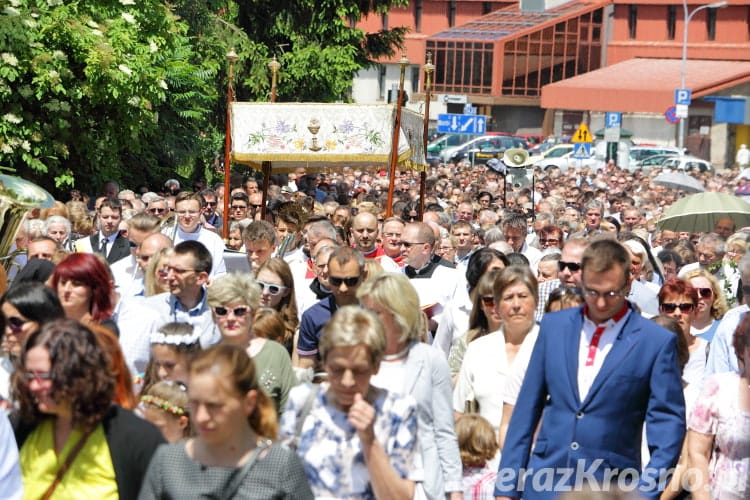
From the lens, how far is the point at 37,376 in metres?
4.55

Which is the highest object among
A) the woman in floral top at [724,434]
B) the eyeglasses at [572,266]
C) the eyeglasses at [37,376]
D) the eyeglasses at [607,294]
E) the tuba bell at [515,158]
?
the tuba bell at [515,158]

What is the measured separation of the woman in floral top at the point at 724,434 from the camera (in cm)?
532

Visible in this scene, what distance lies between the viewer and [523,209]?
22.1 m

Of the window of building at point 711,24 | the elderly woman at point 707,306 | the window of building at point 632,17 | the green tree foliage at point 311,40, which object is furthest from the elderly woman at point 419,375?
the window of building at point 632,17

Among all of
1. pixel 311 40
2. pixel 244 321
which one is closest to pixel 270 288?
pixel 244 321

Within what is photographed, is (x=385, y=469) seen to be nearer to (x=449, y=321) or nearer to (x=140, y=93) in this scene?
(x=449, y=321)

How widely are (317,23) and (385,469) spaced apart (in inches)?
1083

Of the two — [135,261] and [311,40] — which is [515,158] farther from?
[135,261]

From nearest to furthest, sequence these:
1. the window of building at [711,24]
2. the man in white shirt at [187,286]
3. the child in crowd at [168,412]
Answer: the child in crowd at [168,412] < the man in white shirt at [187,286] < the window of building at [711,24]

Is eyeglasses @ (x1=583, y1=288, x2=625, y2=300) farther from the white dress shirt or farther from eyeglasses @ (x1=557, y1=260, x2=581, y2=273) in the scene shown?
eyeglasses @ (x1=557, y1=260, x2=581, y2=273)

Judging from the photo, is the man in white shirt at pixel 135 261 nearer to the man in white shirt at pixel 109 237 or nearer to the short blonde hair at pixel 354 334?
the man in white shirt at pixel 109 237

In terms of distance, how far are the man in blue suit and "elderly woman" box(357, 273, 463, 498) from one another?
261mm

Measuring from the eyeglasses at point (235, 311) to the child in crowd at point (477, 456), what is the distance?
3.53 ft

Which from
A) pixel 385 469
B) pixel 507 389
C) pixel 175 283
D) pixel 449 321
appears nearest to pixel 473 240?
pixel 449 321
